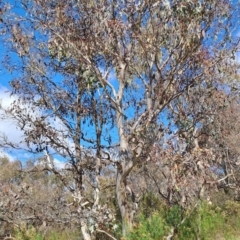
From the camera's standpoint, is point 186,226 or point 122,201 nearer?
point 186,226

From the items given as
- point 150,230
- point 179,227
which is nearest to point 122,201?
point 179,227

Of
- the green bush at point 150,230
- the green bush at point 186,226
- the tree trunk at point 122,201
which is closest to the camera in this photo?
the green bush at point 150,230

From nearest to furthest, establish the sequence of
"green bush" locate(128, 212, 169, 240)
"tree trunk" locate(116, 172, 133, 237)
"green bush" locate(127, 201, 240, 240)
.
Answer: "green bush" locate(128, 212, 169, 240) → "green bush" locate(127, 201, 240, 240) → "tree trunk" locate(116, 172, 133, 237)

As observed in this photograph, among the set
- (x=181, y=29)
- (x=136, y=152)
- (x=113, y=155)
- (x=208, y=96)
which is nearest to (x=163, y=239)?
(x=136, y=152)

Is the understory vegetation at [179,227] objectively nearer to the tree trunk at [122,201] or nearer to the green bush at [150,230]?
the green bush at [150,230]

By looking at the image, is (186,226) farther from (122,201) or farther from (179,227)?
(122,201)

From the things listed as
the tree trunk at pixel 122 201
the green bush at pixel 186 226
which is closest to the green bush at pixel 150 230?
the green bush at pixel 186 226

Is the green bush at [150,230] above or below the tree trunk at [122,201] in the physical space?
below

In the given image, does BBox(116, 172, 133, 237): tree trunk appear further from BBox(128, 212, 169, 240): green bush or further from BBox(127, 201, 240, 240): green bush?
BBox(128, 212, 169, 240): green bush

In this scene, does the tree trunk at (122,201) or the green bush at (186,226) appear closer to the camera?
the green bush at (186,226)

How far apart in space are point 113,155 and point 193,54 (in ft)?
10.3

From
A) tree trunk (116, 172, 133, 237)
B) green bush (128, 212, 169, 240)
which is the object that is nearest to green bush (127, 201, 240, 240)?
green bush (128, 212, 169, 240)

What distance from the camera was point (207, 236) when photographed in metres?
8.45

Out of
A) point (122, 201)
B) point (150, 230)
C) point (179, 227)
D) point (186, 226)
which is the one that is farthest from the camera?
point (122, 201)
